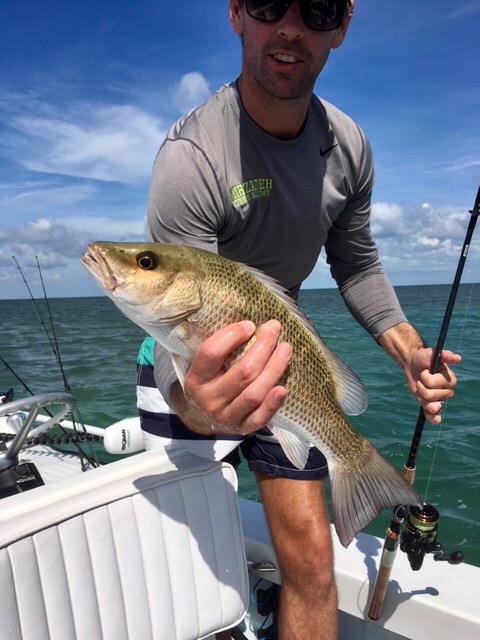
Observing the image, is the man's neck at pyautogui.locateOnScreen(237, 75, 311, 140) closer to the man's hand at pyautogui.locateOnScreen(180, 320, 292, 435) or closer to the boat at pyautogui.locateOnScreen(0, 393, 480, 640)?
the man's hand at pyautogui.locateOnScreen(180, 320, 292, 435)

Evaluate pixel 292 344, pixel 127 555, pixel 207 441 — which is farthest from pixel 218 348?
pixel 207 441

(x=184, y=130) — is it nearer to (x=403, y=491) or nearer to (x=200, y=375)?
(x=200, y=375)

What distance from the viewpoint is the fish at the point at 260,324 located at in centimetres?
173

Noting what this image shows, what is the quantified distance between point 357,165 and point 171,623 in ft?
7.96

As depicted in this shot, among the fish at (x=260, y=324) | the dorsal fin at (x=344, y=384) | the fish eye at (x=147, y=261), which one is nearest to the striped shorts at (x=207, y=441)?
the fish at (x=260, y=324)

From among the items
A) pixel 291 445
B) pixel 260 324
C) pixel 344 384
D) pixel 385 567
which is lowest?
pixel 385 567

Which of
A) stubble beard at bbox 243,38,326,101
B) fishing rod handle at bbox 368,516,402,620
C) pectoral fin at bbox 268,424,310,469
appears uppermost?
stubble beard at bbox 243,38,326,101

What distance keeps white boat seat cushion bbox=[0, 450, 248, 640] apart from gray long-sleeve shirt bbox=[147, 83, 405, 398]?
107 cm

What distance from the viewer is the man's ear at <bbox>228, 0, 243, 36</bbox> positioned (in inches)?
101

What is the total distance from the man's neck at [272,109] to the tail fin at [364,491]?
1.55 metres

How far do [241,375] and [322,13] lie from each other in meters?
1.86

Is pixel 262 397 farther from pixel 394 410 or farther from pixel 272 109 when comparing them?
pixel 394 410

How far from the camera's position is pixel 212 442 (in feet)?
8.80

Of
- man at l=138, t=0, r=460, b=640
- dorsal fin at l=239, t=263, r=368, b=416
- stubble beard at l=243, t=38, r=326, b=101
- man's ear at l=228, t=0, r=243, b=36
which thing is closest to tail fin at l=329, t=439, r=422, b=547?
dorsal fin at l=239, t=263, r=368, b=416
